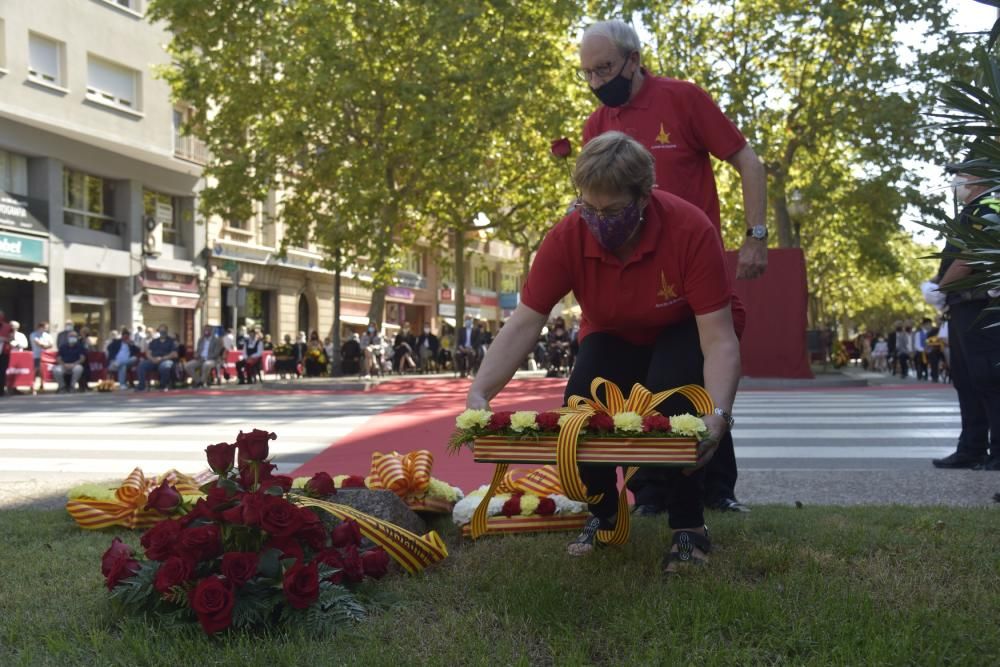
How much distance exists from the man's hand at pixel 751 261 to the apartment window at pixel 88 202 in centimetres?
2946

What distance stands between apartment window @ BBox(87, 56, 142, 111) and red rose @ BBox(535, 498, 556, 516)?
28.9 metres

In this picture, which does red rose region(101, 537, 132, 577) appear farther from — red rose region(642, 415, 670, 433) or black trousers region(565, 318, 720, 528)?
red rose region(642, 415, 670, 433)

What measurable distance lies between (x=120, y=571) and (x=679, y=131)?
3025 millimetres

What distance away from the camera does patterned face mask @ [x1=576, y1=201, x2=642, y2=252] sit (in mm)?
3920

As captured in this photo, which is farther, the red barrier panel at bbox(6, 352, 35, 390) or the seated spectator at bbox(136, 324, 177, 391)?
the seated spectator at bbox(136, 324, 177, 391)

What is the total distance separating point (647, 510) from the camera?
531 cm

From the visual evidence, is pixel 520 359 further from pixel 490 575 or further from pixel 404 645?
pixel 404 645

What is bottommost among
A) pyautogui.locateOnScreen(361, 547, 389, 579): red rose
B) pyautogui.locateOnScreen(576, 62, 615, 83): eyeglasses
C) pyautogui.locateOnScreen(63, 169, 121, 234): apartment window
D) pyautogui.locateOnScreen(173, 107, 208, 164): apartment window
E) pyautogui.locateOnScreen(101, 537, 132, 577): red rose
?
pyautogui.locateOnScreen(361, 547, 389, 579): red rose

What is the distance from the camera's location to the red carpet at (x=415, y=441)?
7.58 metres

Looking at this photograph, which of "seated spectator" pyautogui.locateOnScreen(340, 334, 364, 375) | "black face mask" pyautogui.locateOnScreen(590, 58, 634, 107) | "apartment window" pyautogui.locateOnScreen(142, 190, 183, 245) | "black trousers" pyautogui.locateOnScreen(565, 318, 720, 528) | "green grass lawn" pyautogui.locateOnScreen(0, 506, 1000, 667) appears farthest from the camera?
"apartment window" pyautogui.locateOnScreen(142, 190, 183, 245)

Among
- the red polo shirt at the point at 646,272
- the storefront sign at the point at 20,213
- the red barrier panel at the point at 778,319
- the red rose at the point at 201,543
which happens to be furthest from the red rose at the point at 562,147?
the storefront sign at the point at 20,213

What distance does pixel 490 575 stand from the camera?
3902 mm

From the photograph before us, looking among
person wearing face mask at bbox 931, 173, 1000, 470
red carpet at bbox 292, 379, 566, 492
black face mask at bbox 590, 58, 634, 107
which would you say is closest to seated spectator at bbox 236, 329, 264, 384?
red carpet at bbox 292, 379, 566, 492

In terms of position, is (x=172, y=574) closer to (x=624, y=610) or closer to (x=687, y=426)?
(x=624, y=610)
